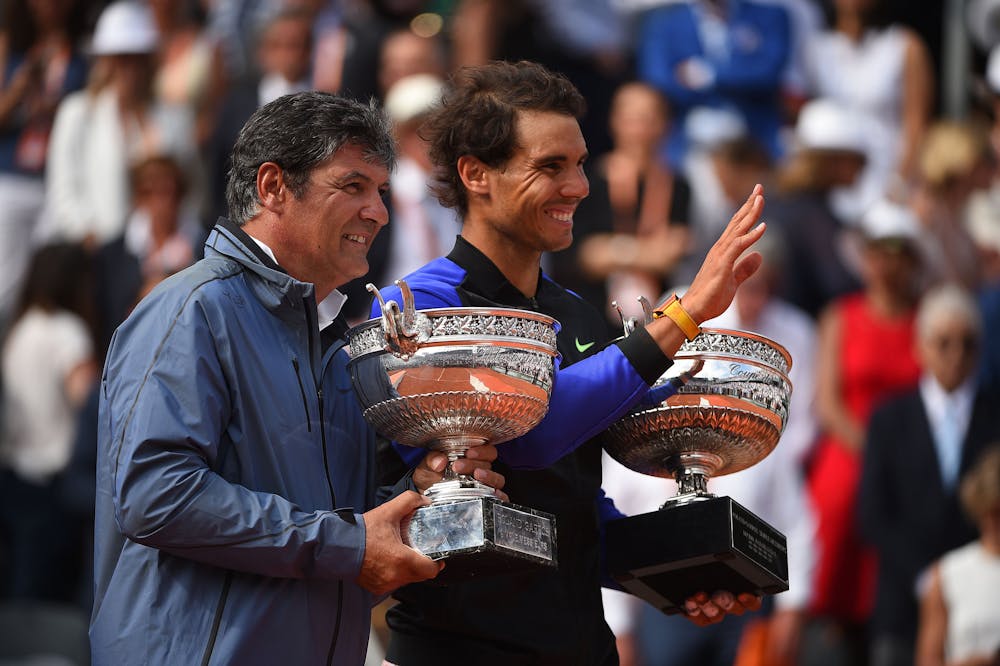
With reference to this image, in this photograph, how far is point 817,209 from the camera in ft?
27.7

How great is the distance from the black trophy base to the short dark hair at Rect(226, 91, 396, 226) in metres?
0.99

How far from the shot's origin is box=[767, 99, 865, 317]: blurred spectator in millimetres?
8383

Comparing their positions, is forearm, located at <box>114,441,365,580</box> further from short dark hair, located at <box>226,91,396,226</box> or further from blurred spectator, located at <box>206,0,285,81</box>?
blurred spectator, located at <box>206,0,285,81</box>

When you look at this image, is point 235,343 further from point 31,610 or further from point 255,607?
point 31,610

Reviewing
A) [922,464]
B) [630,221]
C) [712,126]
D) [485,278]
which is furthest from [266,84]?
[485,278]

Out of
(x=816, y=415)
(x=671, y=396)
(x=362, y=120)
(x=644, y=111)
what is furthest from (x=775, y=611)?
(x=362, y=120)

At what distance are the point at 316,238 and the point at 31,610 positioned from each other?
2.89 meters

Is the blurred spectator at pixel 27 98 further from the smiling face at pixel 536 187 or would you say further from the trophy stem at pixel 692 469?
the trophy stem at pixel 692 469

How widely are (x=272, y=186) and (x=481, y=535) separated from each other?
824 mm

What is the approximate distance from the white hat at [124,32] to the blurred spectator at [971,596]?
5125mm

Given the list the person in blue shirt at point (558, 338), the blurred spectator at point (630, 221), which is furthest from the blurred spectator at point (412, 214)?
the person in blue shirt at point (558, 338)

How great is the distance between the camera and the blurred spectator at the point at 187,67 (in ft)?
31.3

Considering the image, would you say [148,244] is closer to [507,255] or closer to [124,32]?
[124,32]

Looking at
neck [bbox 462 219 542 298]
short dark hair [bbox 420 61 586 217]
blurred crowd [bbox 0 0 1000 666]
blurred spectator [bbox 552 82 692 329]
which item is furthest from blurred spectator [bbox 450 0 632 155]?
neck [bbox 462 219 542 298]
